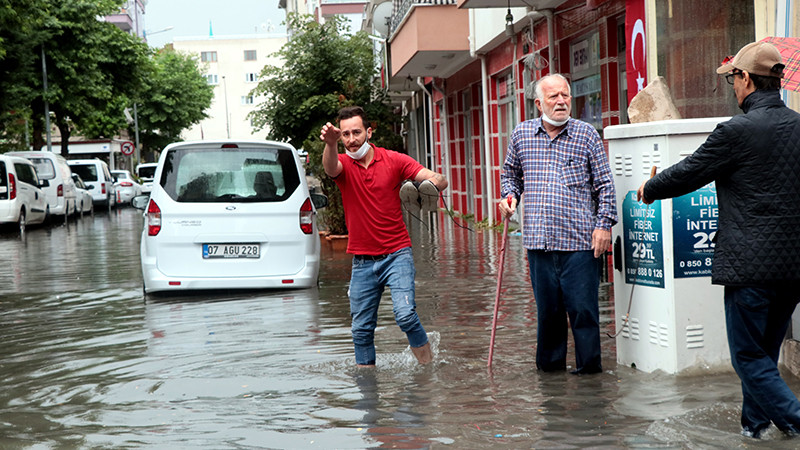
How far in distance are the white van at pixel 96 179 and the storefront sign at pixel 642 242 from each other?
3642cm

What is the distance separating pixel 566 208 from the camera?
6.47 m

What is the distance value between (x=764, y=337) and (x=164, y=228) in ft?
24.8

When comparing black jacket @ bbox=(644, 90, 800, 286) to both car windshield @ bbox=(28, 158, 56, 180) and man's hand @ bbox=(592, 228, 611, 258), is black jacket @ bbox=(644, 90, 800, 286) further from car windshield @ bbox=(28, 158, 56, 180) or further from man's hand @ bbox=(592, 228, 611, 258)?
car windshield @ bbox=(28, 158, 56, 180)

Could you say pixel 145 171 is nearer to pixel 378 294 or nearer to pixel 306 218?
pixel 306 218

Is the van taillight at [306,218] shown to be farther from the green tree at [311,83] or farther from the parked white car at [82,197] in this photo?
the parked white car at [82,197]

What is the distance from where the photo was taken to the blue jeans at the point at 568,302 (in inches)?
255

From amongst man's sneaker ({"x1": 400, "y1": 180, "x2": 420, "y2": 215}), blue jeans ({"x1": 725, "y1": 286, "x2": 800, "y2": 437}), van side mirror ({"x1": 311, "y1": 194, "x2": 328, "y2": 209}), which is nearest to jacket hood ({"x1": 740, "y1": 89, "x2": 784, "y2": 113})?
blue jeans ({"x1": 725, "y1": 286, "x2": 800, "y2": 437})

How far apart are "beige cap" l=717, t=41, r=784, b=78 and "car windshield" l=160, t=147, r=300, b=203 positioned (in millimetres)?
7277

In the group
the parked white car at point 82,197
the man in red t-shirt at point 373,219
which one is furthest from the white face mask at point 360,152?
the parked white car at point 82,197

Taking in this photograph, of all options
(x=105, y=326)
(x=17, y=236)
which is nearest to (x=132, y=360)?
(x=105, y=326)

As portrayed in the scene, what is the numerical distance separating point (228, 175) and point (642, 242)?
19.7ft

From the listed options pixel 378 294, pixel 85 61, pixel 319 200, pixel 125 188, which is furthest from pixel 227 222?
pixel 125 188

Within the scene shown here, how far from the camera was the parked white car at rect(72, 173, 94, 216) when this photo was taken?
35844 mm


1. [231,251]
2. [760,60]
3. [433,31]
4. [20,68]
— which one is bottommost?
[231,251]
